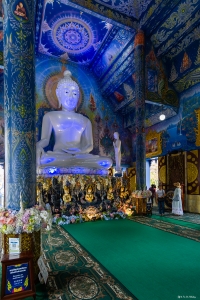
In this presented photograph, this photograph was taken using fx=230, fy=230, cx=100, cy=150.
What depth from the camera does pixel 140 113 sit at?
7.32 metres

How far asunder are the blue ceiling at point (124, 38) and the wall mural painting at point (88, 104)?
0.47 meters

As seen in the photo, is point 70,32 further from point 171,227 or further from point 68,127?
point 171,227

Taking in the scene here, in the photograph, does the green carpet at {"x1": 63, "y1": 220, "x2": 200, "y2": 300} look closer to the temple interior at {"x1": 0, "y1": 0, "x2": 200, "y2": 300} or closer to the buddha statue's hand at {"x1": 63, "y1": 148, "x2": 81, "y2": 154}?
the temple interior at {"x1": 0, "y1": 0, "x2": 200, "y2": 300}

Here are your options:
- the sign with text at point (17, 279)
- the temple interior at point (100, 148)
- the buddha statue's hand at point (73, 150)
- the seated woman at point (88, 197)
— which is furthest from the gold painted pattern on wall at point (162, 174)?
the sign with text at point (17, 279)

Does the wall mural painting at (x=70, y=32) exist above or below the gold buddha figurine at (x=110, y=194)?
above

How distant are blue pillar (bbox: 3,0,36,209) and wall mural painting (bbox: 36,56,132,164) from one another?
6.58m

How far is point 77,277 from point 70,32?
8.28 metres

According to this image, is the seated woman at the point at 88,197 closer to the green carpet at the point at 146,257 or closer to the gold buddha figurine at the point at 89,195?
the gold buddha figurine at the point at 89,195

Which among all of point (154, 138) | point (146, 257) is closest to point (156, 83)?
point (154, 138)

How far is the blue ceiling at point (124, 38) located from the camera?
689 centimetres

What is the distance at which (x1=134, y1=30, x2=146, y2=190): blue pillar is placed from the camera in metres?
7.18

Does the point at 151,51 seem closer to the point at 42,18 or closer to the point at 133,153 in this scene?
the point at 42,18

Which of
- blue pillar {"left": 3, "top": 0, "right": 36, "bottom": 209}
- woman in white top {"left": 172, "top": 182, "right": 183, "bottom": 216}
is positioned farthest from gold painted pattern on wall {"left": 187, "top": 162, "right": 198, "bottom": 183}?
blue pillar {"left": 3, "top": 0, "right": 36, "bottom": 209}

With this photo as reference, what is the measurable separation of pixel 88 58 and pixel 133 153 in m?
4.96
